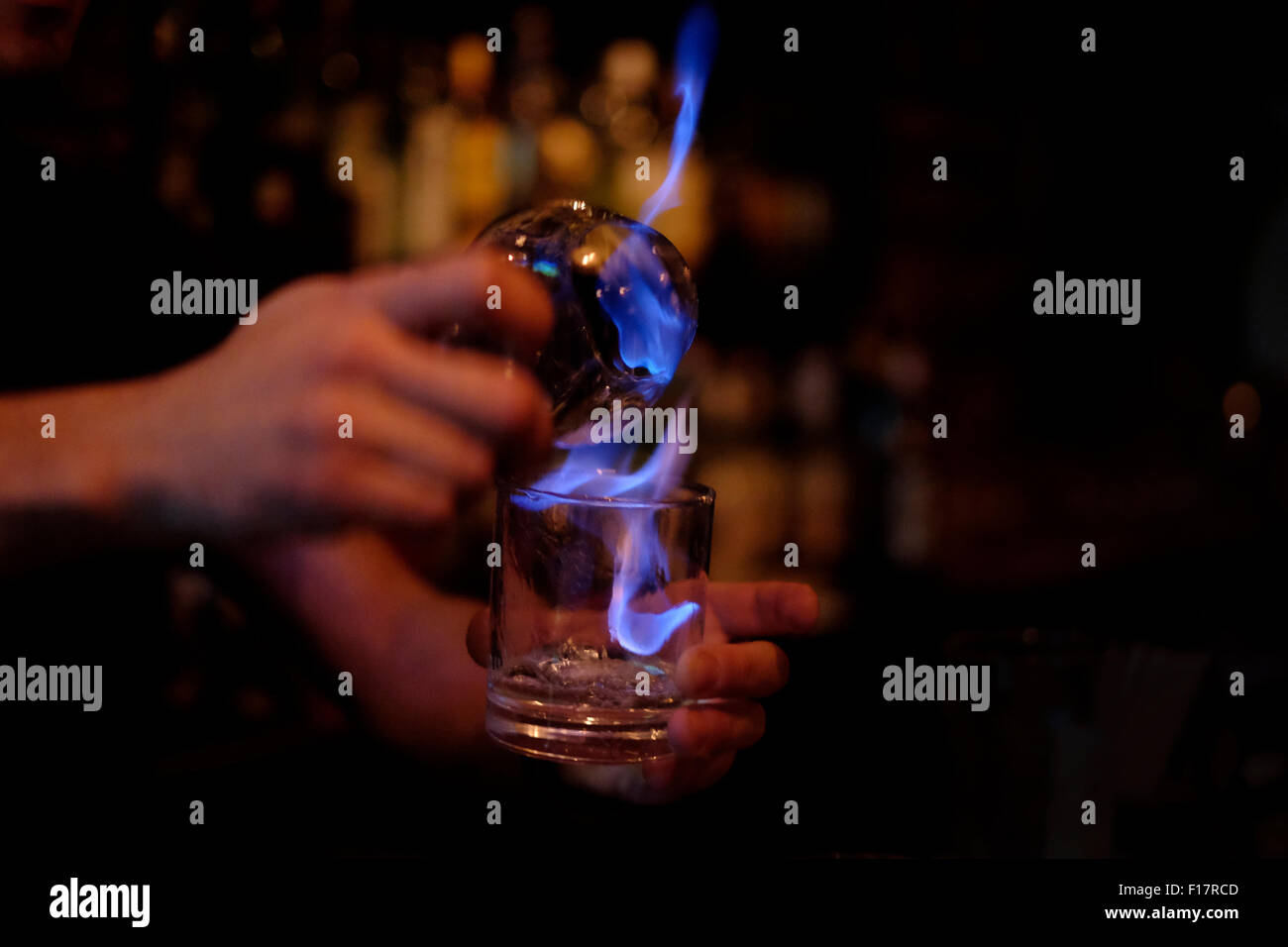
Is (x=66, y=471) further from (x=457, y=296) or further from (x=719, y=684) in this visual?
(x=719, y=684)

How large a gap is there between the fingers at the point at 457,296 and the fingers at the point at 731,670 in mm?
353

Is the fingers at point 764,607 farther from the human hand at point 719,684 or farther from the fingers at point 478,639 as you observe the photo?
the fingers at point 478,639

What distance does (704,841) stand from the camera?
936 millimetres

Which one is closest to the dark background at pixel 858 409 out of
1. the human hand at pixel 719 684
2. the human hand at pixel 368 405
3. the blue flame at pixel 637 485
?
the human hand at pixel 719 684

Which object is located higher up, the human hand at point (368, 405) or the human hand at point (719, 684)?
the human hand at point (368, 405)

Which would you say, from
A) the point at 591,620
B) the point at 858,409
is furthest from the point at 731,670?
the point at 858,409

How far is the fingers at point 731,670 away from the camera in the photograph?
81cm

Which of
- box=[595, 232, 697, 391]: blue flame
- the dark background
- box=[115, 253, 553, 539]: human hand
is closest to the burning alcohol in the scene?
box=[595, 232, 697, 391]: blue flame

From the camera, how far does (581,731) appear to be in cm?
77

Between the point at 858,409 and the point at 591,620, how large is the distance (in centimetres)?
250

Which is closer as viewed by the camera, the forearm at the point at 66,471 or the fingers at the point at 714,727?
the forearm at the point at 66,471
